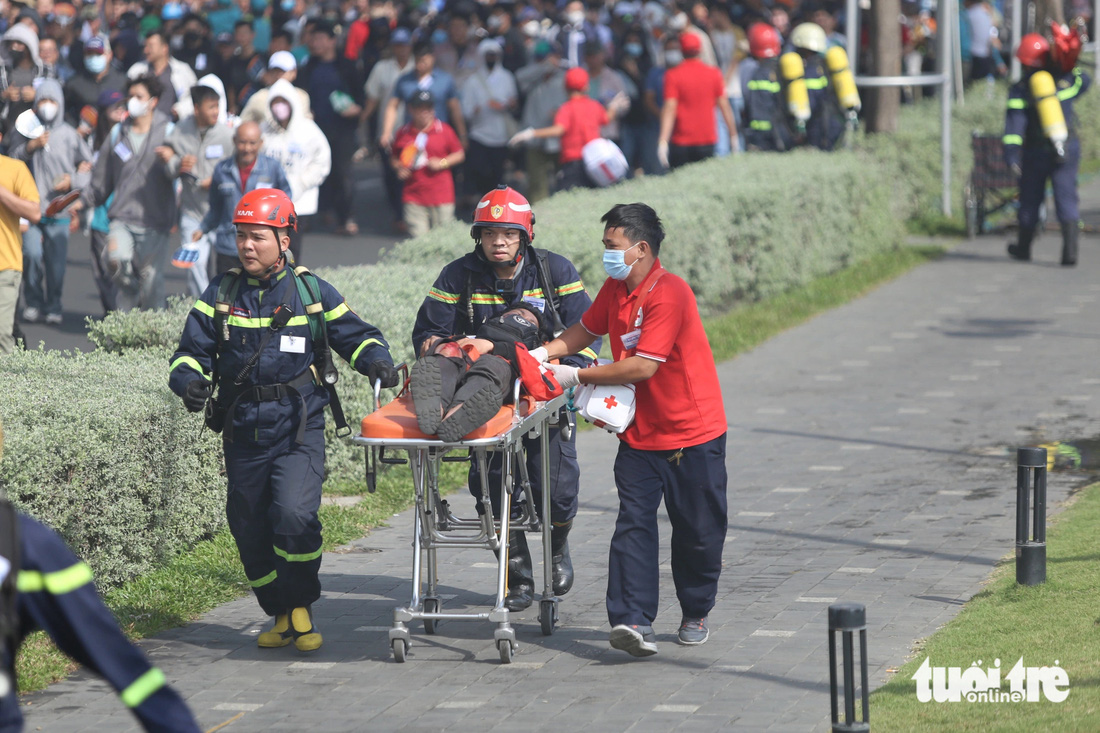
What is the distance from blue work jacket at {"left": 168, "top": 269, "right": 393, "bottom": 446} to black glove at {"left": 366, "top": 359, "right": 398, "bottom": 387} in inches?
1.8

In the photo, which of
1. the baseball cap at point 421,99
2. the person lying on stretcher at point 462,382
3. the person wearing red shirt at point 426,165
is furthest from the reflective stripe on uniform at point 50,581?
the baseball cap at point 421,99

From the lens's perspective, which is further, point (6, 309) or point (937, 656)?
point (6, 309)

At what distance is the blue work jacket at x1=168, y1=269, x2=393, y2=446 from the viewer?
624cm

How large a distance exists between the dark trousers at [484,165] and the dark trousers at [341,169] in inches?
58.1

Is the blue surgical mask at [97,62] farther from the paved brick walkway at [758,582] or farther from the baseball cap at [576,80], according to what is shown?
the paved brick walkway at [758,582]

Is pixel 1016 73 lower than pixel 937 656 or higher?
higher

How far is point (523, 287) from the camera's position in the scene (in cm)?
673

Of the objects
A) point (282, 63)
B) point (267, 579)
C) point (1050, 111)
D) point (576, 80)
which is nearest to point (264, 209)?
point (267, 579)

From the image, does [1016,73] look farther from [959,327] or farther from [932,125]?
[959,327]

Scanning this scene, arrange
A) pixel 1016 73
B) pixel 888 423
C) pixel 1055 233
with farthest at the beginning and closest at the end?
1. pixel 1016 73
2. pixel 1055 233
3. pixel 888 423

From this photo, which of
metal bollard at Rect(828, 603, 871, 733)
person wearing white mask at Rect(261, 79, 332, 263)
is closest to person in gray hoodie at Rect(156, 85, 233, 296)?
person wearing white mask at Rect(261, 79, 332, 263)

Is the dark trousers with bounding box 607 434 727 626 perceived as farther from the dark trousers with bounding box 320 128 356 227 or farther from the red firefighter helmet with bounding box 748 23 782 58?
the red firefighter helmet with bounding box 748 23 782 58

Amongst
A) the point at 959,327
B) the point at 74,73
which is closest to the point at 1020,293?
the point at 959,327

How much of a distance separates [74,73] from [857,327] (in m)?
10.8
